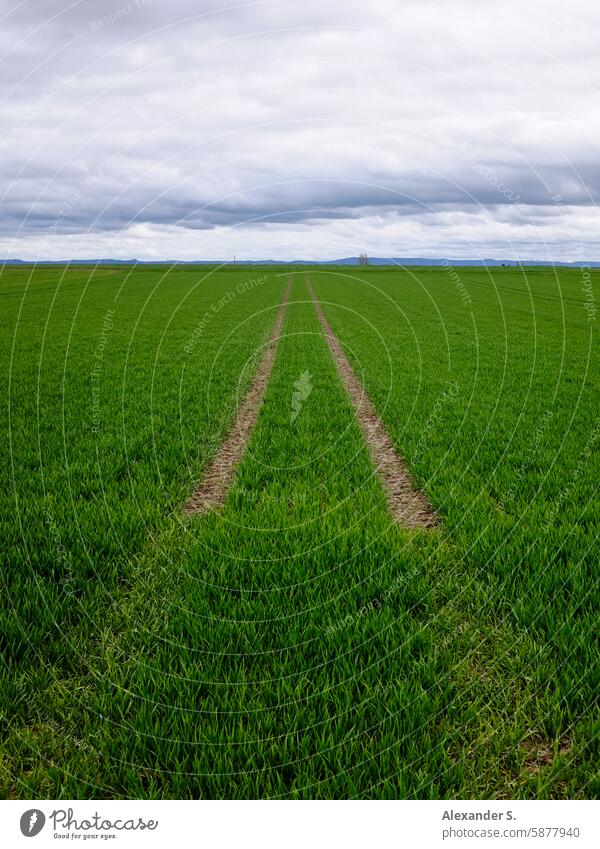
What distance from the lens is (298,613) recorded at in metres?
4.90

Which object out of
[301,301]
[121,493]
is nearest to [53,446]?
[121,493]

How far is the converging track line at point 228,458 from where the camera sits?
7.81m

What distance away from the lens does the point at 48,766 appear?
11.4 feet
